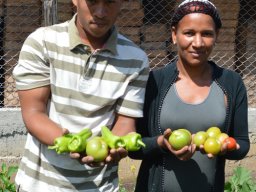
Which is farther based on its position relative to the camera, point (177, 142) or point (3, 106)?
point (3, 106)

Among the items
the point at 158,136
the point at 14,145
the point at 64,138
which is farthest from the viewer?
the point at 14,145

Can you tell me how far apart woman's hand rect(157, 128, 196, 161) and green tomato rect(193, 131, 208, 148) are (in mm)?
40

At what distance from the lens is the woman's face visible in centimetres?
338

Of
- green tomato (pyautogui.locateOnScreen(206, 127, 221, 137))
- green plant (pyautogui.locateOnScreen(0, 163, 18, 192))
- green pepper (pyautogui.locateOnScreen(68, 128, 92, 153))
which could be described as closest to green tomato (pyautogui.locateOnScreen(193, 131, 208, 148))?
green tomato (pyautogui.locateOnScreen(206, 127, 221, 137))

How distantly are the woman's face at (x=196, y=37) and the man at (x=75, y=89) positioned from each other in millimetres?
305

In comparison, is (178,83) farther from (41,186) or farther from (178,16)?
(41,186)

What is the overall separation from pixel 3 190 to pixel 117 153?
2.29 m

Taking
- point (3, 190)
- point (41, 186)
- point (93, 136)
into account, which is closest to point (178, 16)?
point (93, 136)

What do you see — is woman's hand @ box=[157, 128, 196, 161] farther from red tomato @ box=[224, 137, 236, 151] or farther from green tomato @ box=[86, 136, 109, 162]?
green tomato @ box=[86, 136, 109, 162]

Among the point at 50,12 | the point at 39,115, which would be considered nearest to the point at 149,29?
the point at 50,12

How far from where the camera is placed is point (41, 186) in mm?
3145

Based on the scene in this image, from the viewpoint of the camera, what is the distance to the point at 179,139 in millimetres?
3135

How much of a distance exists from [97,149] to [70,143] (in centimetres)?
13

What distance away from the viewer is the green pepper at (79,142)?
9.66 ft
